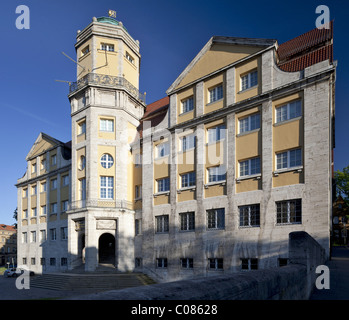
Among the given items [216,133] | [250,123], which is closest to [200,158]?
[216,133]

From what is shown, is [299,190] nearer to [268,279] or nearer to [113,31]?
[268,279]

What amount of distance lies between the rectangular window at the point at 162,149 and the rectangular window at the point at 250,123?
25.0 ft

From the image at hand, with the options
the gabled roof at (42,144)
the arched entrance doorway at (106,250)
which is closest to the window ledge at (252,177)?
the arched entrance doorway at (106,250)

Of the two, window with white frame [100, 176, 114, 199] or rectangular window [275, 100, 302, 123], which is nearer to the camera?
rectangular window [275, 100, 302, 123]

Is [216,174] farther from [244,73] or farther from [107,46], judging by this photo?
[107,46]

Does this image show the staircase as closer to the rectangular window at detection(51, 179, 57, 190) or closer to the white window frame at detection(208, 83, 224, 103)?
the rectangular window at detection(51, 179, 57, 190)

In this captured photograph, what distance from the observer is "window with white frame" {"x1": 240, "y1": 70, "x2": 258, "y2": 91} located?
73.6 ft

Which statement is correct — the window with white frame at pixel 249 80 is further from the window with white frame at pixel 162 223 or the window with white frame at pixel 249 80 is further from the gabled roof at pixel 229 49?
the window with white frame at pixel 162 223

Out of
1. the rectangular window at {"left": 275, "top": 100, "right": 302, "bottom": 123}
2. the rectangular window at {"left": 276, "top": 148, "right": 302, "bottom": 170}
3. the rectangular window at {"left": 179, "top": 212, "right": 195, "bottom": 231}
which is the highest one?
the rectangular window at {"left": 275, "top": 100, "right": 302, "bottom": 123}

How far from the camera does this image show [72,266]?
28922mm

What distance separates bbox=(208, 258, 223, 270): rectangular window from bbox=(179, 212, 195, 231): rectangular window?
10.1 ft

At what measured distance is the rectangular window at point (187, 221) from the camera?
79.6 feet

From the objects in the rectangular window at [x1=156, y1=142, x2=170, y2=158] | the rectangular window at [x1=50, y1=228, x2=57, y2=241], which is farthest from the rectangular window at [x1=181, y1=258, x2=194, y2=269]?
the rectangular window at [x1=50, y1=228, x2=57, y2=241]

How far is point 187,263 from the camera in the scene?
23.8 metres
